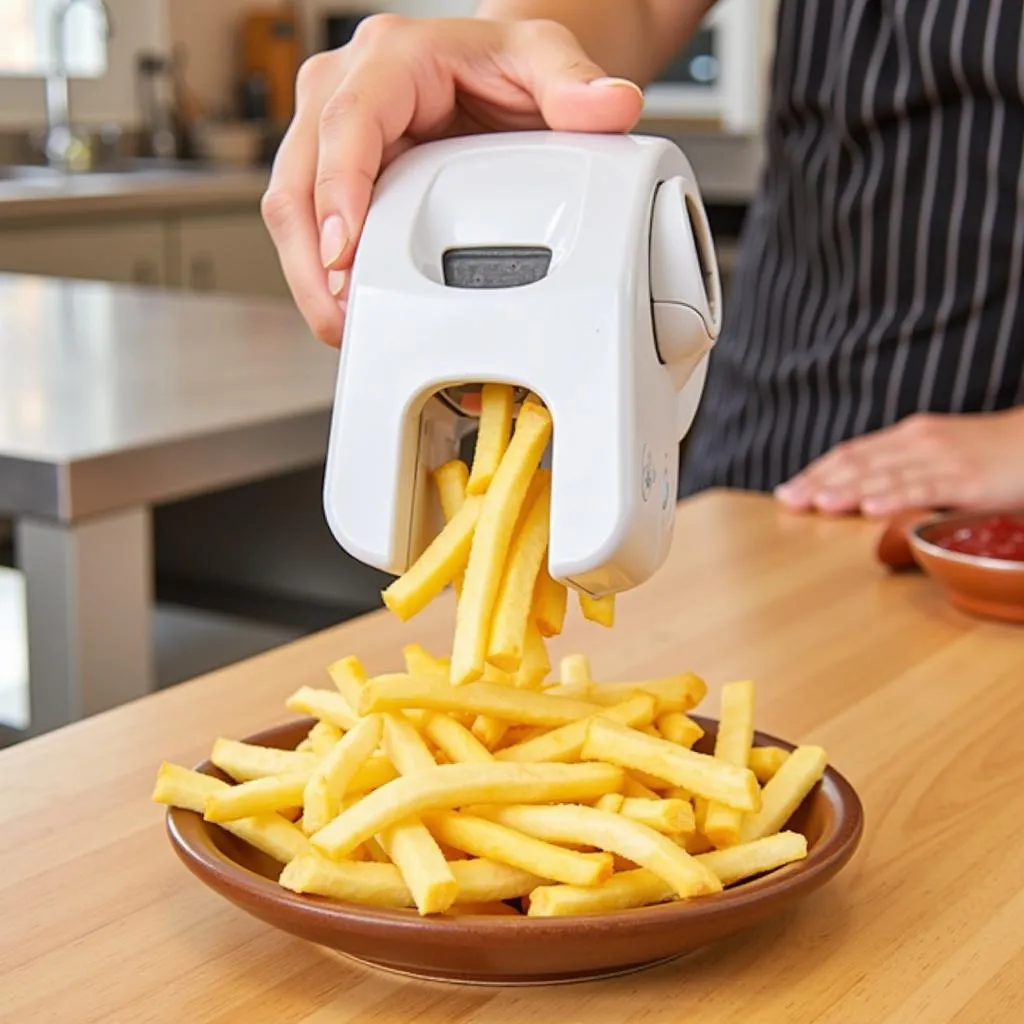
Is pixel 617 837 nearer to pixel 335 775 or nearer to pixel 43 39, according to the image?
pixel 335 775

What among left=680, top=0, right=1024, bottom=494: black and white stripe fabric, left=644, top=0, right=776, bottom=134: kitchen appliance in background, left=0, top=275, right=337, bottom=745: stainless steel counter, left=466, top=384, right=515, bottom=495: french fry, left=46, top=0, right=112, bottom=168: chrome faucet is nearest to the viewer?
left=466, top=384, right=515, bottom=495: french fry

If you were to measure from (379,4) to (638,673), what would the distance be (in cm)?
554

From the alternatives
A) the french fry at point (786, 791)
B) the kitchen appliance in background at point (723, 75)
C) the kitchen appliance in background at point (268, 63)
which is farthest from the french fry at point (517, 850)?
the kitchen appliance in background at point (268, 63)

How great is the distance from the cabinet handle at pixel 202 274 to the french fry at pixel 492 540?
409 centimetres

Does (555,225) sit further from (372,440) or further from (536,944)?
(536,944)

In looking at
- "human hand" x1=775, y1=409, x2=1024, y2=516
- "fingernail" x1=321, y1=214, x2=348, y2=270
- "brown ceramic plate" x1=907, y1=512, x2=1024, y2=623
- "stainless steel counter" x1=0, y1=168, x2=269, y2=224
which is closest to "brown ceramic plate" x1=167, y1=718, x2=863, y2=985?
"fingernail" x1=321, y1=214, x2=348, y2=270

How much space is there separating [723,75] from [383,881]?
4.95 meters

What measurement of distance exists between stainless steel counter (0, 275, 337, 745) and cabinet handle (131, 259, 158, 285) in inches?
86.5

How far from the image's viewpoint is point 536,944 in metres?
0.70

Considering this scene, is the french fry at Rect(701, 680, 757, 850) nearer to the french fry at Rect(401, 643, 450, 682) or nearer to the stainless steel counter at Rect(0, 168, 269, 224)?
the french fry at Rect(401, 643, 450, 682)

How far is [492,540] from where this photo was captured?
0.77 m

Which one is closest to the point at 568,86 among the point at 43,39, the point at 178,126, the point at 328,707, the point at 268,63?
the point at 328,707

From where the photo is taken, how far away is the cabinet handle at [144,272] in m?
4.55

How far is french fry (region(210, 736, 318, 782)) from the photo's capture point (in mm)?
824
